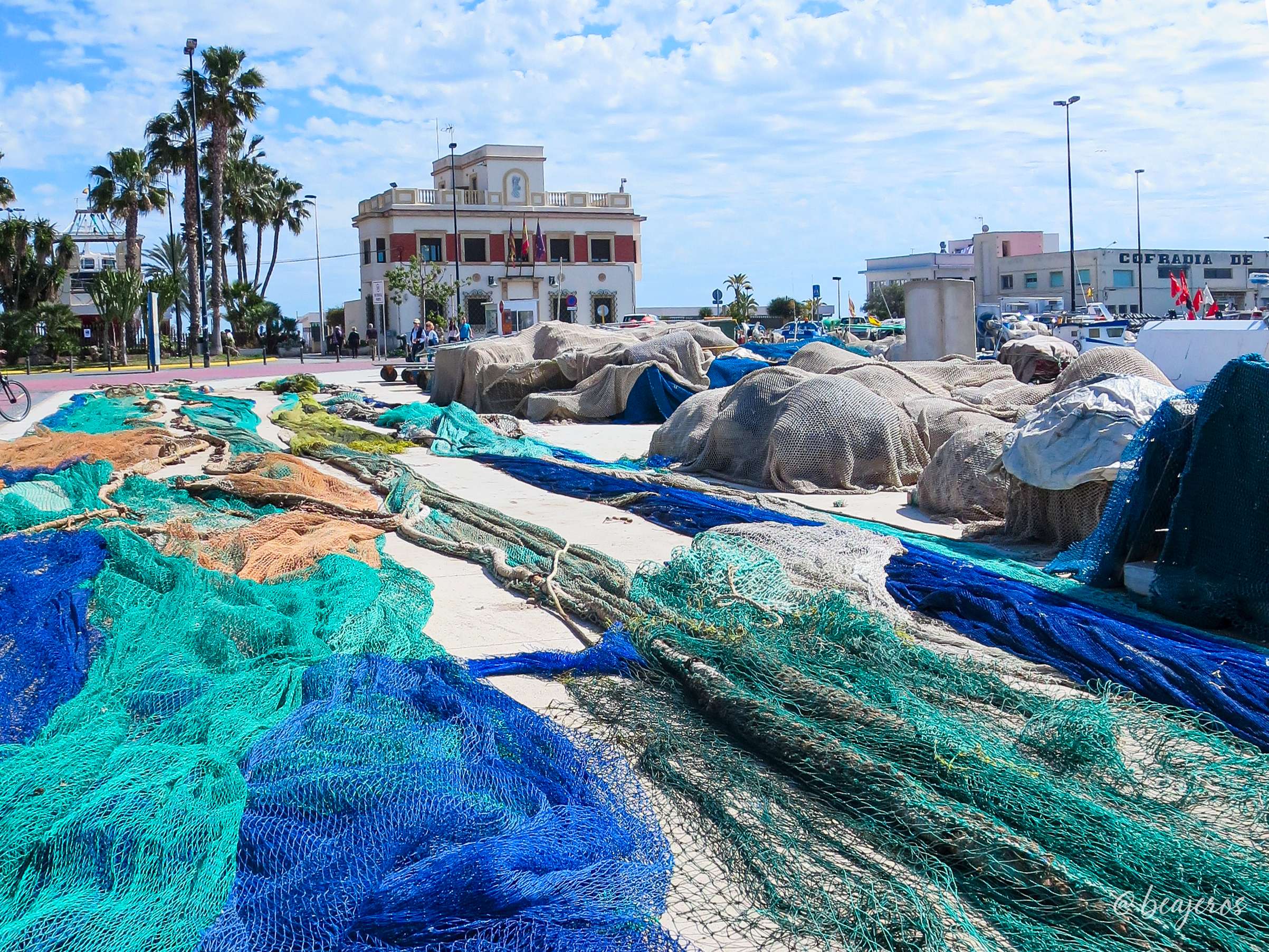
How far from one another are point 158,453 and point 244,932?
930cm

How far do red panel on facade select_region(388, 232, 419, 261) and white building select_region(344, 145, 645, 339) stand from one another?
4 centimetres

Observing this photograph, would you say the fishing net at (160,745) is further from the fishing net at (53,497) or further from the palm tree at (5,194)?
the palm tree at (5,194)

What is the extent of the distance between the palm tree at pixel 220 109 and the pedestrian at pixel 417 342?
10.9 m

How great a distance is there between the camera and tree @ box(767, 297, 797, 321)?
246 ft

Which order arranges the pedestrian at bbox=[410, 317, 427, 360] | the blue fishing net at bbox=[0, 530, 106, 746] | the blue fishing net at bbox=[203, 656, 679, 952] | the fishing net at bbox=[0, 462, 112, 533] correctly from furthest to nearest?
the pedestrian at bbox=[410, 317, 427, 360] < the fishing net at bbox=[0, 462, 112, 533] < the blue fishing net at bbox=[0, 530, 106, 746] < the blue fishing net at bbox=[203, 656, 679, 952]

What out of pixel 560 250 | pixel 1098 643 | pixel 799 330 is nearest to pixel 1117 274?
pixel 560 250

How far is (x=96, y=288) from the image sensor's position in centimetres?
3888

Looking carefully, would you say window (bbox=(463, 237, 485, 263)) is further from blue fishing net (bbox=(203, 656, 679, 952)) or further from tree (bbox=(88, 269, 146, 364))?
blue fishing net (bbox=(203, 656, 679, 952))

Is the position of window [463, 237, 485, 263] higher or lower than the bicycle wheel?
higher

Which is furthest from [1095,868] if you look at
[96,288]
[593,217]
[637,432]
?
[593,217]

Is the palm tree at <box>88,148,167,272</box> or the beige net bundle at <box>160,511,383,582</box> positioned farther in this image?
the palm tree at <box>88,148,167,272</box>

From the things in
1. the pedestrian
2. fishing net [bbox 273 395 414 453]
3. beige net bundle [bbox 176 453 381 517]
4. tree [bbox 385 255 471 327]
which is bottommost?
beige net bundle [bbox 176 453 381 517]

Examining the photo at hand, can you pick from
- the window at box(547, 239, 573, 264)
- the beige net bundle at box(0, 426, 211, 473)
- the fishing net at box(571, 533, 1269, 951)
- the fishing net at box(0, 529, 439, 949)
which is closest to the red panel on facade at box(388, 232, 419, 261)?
the window at box(547, 239, 573, 264)

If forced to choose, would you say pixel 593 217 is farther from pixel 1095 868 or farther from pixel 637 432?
pixel 1095 868
